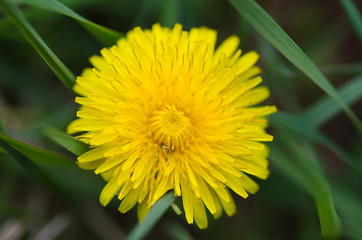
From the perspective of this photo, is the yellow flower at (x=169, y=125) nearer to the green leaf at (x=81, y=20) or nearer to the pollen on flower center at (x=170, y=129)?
the pollen on flower center at (x=170, y=129)

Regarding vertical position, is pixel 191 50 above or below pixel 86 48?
below

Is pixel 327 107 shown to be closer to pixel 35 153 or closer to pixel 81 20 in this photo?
pixel 81 20

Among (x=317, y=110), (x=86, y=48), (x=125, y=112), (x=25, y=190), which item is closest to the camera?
(x=125, y=112)

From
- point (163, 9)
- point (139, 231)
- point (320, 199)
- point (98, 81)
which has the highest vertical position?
point (163, 9)

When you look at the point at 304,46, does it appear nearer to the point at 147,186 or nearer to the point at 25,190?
the point at 147,186

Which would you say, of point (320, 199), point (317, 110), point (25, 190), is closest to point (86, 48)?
point (25, 190)

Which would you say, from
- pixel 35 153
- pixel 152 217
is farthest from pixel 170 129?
pixel 35 153

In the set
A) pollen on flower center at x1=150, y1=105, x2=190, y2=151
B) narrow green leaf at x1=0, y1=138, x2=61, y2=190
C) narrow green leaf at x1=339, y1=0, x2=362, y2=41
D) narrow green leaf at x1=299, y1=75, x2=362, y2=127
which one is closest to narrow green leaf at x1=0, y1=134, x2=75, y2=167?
narrow green leaf at x1=0, y1=138, x2=61, y2=190
